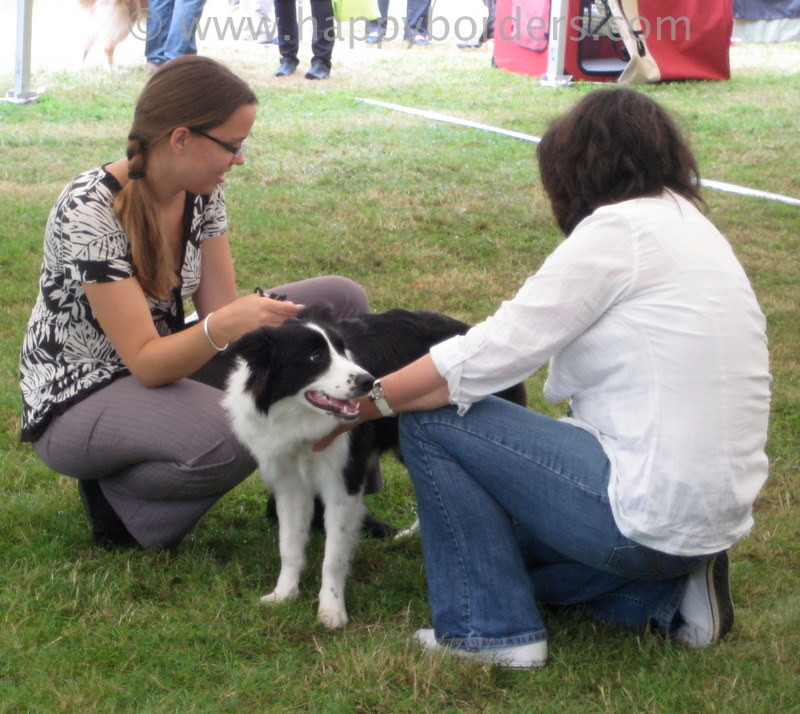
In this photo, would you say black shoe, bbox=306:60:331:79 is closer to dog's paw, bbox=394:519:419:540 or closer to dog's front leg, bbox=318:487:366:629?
dog's paw, bbox=394:519:419:540

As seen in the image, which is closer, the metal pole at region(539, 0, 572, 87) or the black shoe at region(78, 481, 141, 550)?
the black shoe at region(78, 481, 141, 550)

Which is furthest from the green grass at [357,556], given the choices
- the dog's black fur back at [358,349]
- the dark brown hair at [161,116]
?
the dark brown hair at [161,116]

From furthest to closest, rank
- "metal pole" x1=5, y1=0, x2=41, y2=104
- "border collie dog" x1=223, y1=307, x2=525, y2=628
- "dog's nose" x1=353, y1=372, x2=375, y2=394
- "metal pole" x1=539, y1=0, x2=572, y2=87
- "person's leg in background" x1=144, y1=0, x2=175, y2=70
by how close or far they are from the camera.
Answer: "metal pole" x1=539, y1=0, x2=572, y2=87
"person's leg in background" x1=144, y1=0, x2=175, y2=70
"metal pole" x1=5, y1=0, x2=41, y2=104
"border collie dog" x1=223, y1=307, x2=525, y2=628
"dog's nose" x1=353, y1=372, x2=375, y2=394

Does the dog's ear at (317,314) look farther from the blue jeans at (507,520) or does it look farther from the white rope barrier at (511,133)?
the white rope barrier at (511,133)

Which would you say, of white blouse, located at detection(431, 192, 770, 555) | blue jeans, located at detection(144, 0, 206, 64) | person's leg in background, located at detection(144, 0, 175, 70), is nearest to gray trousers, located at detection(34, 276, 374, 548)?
white blouse, located at detection(431, 192, 770, 555)

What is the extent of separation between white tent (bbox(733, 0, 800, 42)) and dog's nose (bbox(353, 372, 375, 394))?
19.0m

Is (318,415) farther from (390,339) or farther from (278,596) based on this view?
(278,596)

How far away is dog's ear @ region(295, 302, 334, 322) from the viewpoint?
120 inches

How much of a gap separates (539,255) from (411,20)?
1278 centimetres

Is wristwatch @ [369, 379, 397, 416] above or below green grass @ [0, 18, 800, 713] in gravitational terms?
above

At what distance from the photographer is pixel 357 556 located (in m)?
3.43

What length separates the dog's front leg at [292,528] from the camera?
3162 millimetres

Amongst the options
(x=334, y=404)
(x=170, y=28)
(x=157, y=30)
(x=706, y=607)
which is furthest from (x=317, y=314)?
(x=157, y=30)

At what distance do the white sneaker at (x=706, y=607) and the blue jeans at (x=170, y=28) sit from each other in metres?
11.3
